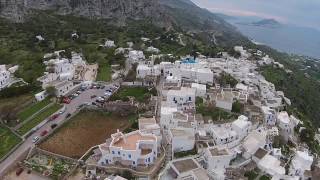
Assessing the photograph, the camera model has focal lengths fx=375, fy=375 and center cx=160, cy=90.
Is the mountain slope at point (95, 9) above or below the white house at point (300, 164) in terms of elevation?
above

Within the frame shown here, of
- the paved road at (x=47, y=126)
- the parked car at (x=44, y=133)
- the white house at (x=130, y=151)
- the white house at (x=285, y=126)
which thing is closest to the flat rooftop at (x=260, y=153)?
the white house at (x=285, y=126)

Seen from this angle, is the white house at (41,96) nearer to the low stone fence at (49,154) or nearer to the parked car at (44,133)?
the parked car at (44,133)

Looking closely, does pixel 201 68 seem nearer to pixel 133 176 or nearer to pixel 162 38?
pixel 133 176

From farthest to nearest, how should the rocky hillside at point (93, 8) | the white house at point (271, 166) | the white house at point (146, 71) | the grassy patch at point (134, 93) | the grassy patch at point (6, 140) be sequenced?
the rocky hillside at point (93, 8) → the white house at point (146, 71) → the grassy patch at point (134, 93) → the white house at point (271, 166) → the grassy patch at point (6, 140)

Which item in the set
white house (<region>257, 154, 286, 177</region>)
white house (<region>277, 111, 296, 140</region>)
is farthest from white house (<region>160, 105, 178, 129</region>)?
white house (<region>277, 111, 296, 140</region>)

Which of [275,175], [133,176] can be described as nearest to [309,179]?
[275,175]
